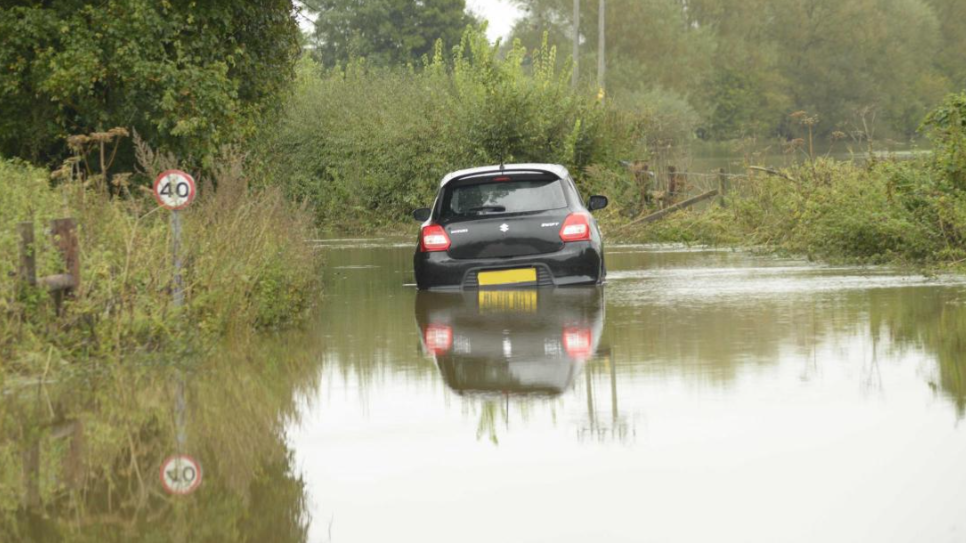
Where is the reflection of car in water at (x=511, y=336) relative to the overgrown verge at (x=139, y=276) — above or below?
below

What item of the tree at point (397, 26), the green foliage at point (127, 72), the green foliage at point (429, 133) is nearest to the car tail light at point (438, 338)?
the green foliage at point (127, 72)

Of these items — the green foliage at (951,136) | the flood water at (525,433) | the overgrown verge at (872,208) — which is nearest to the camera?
the flood water at (525,433)

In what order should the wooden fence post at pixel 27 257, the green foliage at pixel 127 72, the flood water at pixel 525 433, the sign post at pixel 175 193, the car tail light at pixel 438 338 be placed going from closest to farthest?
the flood water at pixel 525 433
the wooden fence post at pixel 27 257
the car tail light at pixel 438 338
the sign post at pixel 175 193
the green foliage at pixel 127 72

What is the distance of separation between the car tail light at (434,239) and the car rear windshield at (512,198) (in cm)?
20

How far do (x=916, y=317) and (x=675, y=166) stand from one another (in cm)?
1764

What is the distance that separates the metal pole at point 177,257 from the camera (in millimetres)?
13492

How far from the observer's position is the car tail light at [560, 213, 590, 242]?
17.2 m

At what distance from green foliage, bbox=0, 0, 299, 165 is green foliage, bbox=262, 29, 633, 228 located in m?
7.46

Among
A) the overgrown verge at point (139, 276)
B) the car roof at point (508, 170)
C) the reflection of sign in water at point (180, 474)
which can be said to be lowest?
the reflection of sign in water at point (180, 474)

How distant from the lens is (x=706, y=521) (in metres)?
6.87

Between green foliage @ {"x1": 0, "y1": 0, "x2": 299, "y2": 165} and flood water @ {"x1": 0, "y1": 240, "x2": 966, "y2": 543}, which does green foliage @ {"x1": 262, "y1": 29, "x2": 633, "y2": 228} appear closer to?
green foliage @ {"x1": 0, "y1": 0, "x2": 299, "y2": 165}

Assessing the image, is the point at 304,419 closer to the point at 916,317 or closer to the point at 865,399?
the point at 865,399

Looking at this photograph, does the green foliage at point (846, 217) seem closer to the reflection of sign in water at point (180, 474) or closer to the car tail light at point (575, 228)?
the car tail light at point (575, 228)

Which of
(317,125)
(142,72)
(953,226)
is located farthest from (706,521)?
(317,125)
